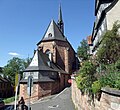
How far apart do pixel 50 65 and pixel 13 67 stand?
35710 mm

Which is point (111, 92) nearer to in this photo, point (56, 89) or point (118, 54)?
point (118, 54)

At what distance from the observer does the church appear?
34719 millimetres

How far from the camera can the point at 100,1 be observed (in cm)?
2038

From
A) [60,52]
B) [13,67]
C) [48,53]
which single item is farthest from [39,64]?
[13,67]

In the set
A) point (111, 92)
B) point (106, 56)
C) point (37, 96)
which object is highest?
point (106, 56)

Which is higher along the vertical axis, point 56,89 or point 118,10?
point 118,10

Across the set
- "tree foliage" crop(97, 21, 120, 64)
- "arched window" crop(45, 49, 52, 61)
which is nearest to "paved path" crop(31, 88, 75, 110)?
"tree foliage" crop(97, 21, 120, 64)

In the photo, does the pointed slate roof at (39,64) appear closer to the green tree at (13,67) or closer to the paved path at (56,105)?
the paved path at (56,105)

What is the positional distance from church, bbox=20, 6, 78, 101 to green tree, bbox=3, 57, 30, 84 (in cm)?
2637

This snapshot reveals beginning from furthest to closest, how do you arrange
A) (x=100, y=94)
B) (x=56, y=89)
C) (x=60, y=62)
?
(x=60, y=62)
(x=56, y=89)
(x=100, y=94)

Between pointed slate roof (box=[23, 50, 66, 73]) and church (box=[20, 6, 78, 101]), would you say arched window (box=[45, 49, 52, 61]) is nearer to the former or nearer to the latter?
church (box=[20, 6, 78, 101])

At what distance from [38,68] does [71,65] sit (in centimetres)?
1568

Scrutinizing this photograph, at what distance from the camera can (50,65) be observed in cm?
4000

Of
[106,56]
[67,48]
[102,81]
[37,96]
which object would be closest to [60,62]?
[67,48]
